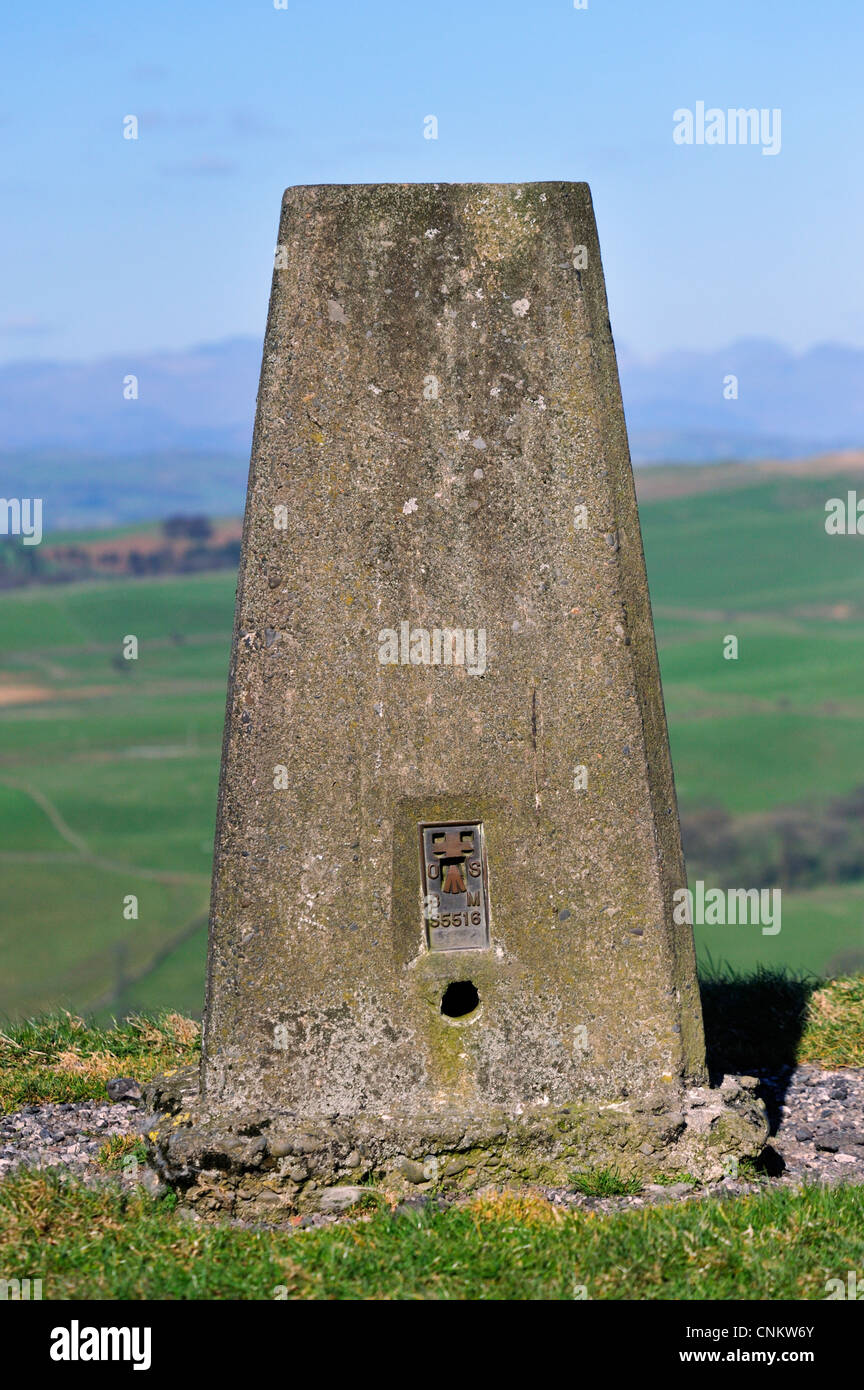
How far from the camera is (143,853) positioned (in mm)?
74875

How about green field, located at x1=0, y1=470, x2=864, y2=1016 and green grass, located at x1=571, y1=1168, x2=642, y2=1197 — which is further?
green field, located at x1=0, y1=470, x2=864, y2=1016

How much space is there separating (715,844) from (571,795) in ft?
241

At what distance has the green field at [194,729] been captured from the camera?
63.2m

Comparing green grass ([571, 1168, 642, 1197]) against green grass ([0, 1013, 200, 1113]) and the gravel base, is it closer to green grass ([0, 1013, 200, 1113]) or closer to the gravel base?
the gravel base

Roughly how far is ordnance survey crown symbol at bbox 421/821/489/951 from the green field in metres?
28.6

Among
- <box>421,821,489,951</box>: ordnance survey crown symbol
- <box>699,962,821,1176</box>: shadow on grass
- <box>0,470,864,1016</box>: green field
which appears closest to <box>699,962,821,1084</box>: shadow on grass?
<box>699,962,821,1176</box>: shadow on grass

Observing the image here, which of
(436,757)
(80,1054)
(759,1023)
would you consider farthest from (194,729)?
(436,757)

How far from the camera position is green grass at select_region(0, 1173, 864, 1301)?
561 cm

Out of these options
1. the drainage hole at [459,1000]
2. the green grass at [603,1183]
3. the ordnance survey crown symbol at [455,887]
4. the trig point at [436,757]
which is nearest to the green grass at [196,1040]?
the trig point at [436,757]

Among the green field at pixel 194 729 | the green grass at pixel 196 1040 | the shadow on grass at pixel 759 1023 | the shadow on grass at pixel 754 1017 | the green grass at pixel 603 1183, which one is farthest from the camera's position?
the green field at pixel 194 729

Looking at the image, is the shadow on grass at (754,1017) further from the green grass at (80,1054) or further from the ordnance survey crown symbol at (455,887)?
the green grass at (80,1054)

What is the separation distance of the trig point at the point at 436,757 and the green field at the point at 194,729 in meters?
28.3

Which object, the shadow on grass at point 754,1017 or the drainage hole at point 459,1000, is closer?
the drainage hole at point 459,1000

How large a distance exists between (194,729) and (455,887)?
8779 centimetres
